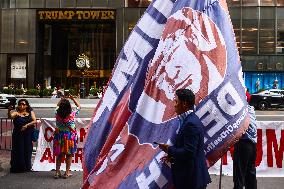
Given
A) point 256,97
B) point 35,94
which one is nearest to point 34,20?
point 35,94

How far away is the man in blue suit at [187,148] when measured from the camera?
4227mm

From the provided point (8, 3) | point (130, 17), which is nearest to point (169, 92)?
point (130, 17)

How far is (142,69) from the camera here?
4.78m

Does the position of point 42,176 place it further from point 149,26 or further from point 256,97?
point 256,97

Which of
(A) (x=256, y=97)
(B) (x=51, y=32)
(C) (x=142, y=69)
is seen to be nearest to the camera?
(C) (x=142, y=69)

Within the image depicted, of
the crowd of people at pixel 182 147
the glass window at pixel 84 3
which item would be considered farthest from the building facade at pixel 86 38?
the crowd of people at pixel 182 147

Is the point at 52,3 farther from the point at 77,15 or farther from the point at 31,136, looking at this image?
the point at 31,136

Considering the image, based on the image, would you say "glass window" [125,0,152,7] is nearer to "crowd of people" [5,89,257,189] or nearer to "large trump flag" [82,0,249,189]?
"crowd of people" [5,89,257,189]

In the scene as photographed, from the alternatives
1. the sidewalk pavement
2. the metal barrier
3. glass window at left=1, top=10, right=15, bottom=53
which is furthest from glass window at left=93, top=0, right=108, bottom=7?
the sidewalk pavement

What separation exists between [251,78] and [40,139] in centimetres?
3831

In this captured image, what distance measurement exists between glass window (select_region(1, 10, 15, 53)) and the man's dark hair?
51.5 metres

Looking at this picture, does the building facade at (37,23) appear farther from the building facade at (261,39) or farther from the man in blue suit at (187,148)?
the man in blue suit at (187,148)

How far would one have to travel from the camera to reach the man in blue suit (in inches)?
166

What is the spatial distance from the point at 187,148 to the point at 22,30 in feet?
169
